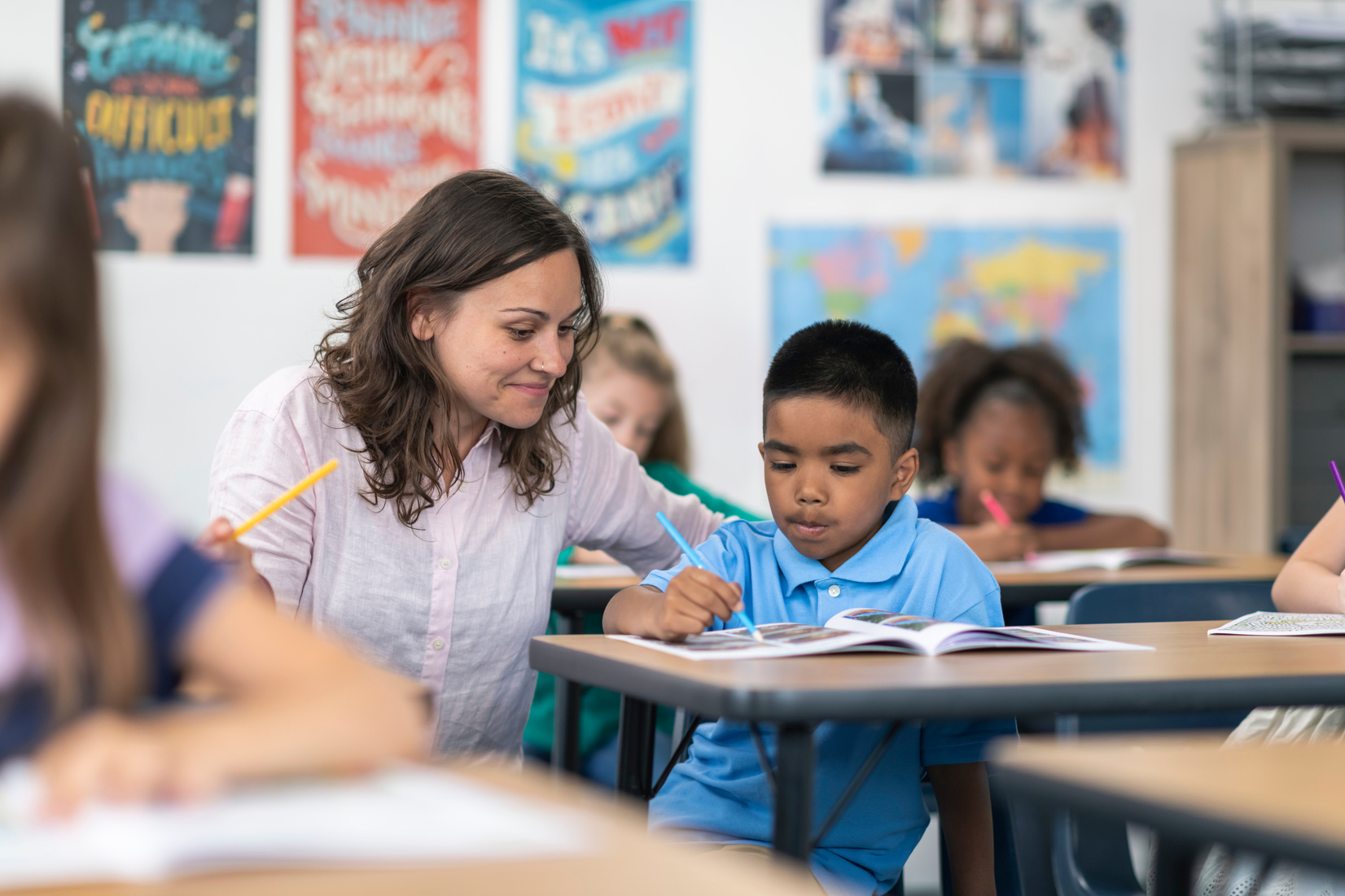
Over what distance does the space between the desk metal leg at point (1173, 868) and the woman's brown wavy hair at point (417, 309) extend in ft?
3.15

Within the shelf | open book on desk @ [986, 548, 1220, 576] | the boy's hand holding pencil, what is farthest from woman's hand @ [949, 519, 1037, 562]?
the shelf

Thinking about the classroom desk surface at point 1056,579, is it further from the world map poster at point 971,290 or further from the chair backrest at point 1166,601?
the world map poster at point 971,290

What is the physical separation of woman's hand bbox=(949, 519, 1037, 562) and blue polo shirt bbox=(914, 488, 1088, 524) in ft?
0.82

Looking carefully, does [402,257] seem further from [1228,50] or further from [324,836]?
[1228,50]

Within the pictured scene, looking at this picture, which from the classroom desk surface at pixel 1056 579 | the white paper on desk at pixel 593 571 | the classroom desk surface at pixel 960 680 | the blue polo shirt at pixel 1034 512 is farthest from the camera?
the blue polo shirt at pixel 1034 512

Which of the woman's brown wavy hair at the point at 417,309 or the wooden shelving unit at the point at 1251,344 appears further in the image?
the wooden shelving unit at the point at 1251,344

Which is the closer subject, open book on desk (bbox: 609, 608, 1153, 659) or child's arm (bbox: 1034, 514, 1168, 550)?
open book on desk (bbox: 609, 608, 1153, 659)

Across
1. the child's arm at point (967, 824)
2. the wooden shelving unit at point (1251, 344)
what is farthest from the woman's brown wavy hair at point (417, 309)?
the wooden shelving unit at point (1251, 344)

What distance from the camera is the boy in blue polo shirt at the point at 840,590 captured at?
1.42 meters

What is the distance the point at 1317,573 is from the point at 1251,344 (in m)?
2.28

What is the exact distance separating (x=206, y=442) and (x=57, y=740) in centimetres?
282

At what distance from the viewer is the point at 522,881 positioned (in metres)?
0.55

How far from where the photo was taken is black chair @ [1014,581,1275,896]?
1.61 m

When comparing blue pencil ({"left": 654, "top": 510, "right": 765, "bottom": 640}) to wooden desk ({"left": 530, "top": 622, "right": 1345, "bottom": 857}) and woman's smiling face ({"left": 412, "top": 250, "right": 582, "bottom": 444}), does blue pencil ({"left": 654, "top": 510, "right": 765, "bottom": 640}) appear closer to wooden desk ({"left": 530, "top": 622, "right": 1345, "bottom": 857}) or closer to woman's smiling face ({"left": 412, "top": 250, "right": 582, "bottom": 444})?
wooden desk ({"left": 530, "top": 622, "right": 1345, "bottom": 857})
